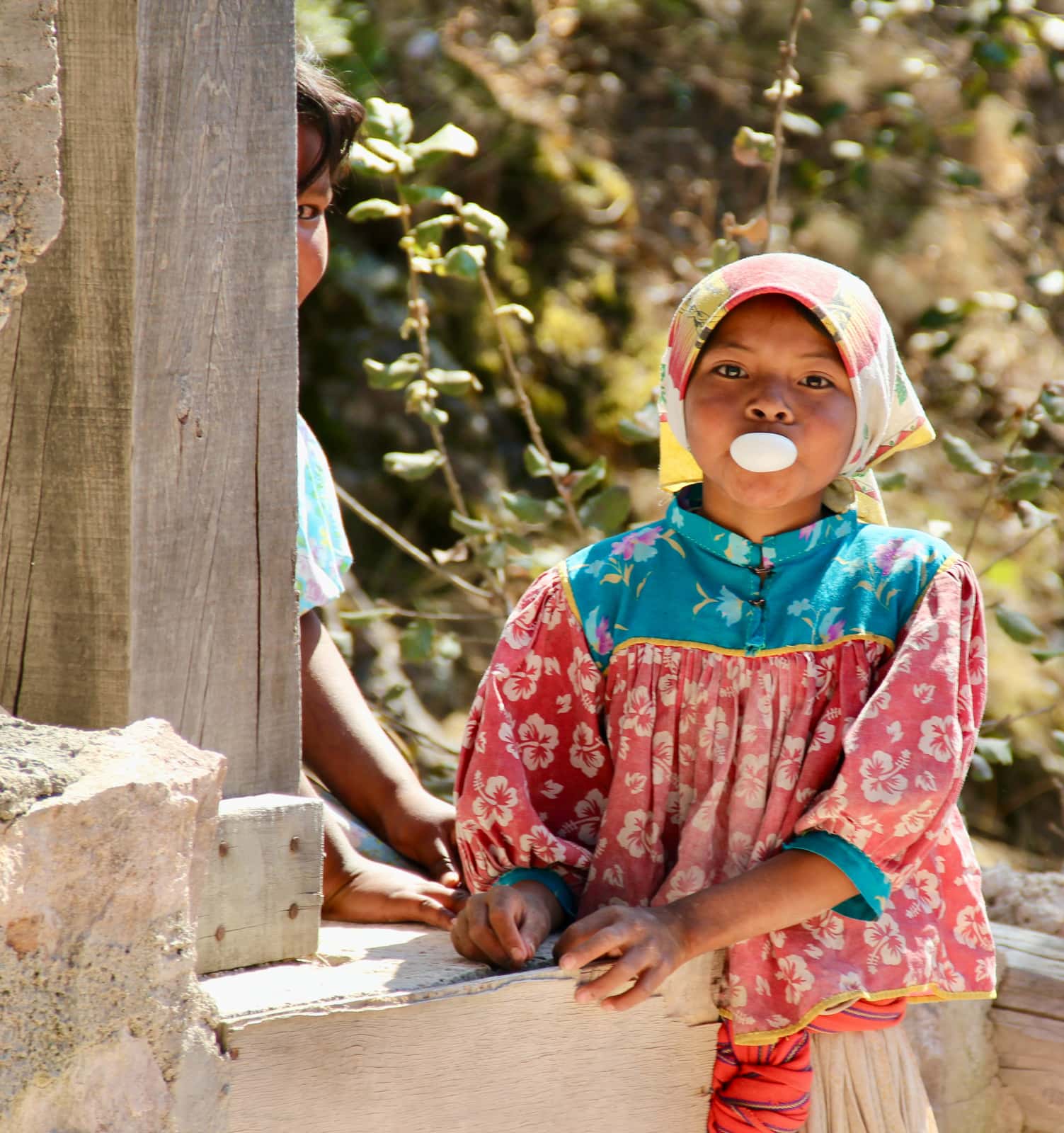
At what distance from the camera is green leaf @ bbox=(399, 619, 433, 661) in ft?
9.91

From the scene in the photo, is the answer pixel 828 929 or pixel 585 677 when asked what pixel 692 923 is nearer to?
pixel 828 929

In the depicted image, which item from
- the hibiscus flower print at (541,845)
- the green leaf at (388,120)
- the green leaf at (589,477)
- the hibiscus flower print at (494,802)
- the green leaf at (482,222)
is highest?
the green leaf at (388,120)

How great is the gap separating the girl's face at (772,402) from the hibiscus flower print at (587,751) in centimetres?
33

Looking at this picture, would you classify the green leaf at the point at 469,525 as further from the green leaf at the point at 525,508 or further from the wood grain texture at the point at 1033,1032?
the wood grain texture at the point at 1033,1032

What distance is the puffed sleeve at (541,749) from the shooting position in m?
1.63

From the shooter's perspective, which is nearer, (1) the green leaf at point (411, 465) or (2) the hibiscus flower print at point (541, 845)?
(2) the hibiscus flower print at point (541, 845)

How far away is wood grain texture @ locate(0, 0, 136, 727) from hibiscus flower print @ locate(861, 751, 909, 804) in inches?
31.2

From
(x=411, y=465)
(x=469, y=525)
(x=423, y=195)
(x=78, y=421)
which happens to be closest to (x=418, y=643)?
(x=469, y=525)

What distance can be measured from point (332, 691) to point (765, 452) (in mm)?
916

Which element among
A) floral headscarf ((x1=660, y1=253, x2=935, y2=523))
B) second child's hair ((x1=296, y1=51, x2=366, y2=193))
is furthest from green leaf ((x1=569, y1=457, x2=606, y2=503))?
floral headscarf ((x1=660, y1=253, x2=935, y2=523))

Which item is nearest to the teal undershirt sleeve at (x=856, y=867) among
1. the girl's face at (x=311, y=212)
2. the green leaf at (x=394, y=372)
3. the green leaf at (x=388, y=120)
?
the girl's face at (x=311, y=212)

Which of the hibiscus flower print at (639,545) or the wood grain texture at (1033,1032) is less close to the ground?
the hibiscus flower print at (639,545)

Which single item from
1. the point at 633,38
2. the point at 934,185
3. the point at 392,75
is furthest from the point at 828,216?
the point at 392,75

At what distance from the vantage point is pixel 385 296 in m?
5.09
